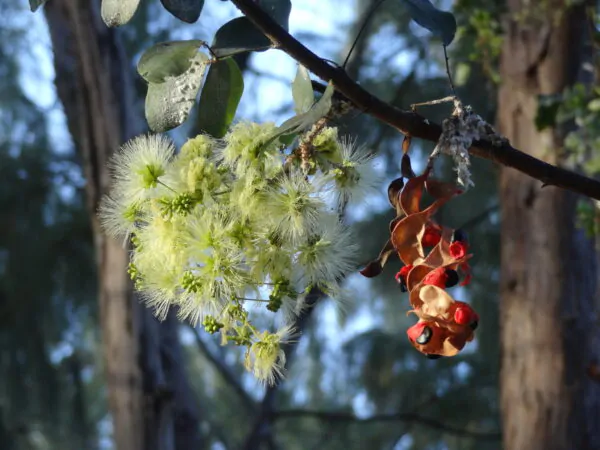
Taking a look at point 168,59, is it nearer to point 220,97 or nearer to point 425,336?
point 220,97

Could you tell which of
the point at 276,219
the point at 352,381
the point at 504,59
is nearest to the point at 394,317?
the point at 352,381

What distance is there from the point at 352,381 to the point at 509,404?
2.74m

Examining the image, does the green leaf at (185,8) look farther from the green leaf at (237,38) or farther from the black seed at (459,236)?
the black seed at (459,236)

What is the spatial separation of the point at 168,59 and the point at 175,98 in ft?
0.17

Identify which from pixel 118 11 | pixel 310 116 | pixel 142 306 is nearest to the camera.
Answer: pixel 310 116

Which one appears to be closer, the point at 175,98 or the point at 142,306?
the point at 175,98

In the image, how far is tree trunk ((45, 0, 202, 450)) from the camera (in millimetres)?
2465

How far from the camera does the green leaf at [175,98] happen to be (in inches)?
38.1

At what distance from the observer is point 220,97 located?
3.25 feet

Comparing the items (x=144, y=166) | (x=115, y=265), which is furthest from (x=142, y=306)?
(x=144, y=166)

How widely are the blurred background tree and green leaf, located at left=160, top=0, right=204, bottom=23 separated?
21 cm

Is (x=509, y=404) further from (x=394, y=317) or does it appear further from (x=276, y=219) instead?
(x=394, y=317)

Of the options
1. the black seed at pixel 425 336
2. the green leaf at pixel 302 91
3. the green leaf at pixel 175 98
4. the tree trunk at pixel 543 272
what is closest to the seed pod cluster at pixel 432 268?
the black seed at pixel 425 336

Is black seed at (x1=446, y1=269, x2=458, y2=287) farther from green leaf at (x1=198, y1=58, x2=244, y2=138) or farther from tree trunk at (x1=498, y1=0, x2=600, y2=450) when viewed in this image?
tree trunk at (x1=498, y1=0, x2=600, y2=450)
